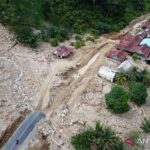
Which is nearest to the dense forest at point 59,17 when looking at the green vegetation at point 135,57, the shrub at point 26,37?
the shrub at point 26,37

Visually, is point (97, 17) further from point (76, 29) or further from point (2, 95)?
point (2, 95)

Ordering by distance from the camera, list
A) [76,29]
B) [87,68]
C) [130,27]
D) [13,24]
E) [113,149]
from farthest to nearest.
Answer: [130,27] → [76,29] → [13,24] → [87,68] → [113,149]

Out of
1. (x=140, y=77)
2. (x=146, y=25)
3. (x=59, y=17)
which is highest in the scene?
(x=140, y=77)

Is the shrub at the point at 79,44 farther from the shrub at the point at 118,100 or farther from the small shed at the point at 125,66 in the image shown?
the shrub at the point at 118,100

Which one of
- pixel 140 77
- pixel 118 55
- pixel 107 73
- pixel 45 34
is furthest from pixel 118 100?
pixel 45 34

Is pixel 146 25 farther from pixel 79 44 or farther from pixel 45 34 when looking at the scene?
pixel 45 34

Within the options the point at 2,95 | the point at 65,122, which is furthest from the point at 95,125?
the point at 2,95
